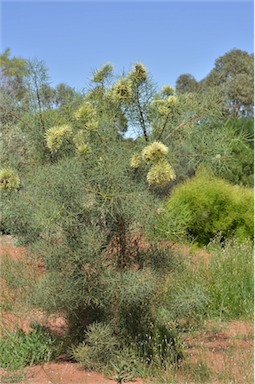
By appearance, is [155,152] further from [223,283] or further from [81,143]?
[223,283]

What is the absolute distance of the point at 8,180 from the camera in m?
4.09

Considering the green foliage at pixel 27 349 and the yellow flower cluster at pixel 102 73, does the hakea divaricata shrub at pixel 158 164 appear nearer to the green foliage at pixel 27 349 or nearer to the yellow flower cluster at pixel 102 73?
the yellow flower cluster at pixel 102 73

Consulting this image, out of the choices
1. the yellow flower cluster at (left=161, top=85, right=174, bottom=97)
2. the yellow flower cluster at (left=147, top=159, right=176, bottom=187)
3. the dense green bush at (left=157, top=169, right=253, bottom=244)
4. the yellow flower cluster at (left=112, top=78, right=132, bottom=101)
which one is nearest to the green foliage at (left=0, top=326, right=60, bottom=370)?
the yellow flower cluster at (left=147, top=159, right=176, bottom=187)

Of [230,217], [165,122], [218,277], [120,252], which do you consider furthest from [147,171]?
[230,217]

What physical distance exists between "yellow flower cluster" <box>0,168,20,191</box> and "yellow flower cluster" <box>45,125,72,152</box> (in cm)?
36

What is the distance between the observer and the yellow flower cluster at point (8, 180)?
4.08 meters

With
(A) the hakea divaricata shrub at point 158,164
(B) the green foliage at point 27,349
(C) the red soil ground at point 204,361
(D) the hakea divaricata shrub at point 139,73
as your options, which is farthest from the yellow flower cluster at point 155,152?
(B) the green foliage at point 27,349

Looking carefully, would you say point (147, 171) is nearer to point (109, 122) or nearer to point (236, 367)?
point (109, 122)

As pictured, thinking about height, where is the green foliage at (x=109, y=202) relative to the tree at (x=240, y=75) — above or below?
below

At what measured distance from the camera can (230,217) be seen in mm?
9516

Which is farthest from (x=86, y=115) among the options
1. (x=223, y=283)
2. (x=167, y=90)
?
(x=223, y=283)

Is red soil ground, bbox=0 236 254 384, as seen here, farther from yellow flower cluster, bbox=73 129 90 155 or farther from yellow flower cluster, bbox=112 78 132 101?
yellow flower cluster, bbox=112 78 132 101

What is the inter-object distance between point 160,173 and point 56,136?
2.82 feet

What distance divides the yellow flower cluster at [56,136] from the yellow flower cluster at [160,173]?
75 centimetres
